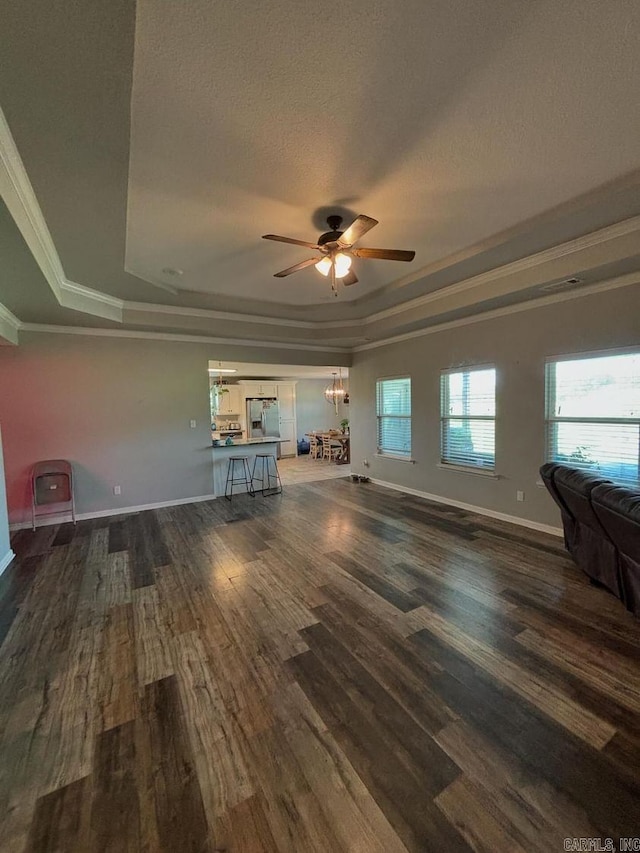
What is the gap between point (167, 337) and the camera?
5328 mm

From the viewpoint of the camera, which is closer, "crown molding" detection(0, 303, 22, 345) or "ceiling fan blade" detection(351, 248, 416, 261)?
"ceiling fan blade" detection(351, 248, 416, 261)

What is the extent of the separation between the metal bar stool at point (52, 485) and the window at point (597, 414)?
6112 mm

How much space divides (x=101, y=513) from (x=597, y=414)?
6.31 metres

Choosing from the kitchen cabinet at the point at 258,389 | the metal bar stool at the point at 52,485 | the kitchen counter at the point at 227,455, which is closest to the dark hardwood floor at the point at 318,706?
the metal bar stool at the point at 52,485

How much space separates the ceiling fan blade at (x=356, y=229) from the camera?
2217mm

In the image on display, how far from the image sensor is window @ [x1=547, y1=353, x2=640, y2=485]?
3264mm

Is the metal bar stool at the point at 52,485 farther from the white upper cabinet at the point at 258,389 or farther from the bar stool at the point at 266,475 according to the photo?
the white upper cabinet at the point at 258,389

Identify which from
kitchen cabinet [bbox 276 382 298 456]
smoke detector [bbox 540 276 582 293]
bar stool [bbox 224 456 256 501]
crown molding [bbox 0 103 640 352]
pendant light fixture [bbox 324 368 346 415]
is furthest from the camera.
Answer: kitchen cabinet [bbox 276 382 298 456]

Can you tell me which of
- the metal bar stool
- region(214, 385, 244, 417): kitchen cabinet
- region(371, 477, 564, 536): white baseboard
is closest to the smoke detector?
region(371, 477, 564, 536): white baseboard

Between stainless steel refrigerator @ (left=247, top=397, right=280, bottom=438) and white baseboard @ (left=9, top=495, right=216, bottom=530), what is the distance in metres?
3.97

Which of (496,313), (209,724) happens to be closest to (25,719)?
(209,724)

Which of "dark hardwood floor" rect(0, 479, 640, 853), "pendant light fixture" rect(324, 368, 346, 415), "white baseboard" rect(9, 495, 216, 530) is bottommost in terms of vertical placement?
"dark hardwood floor" rect(0, 479, 640, 853)

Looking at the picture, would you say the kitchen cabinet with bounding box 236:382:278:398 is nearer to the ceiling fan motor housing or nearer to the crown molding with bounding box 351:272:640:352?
the crown molding with bounding box 351:272:640:352

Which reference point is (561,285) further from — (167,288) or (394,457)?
(167,288)
